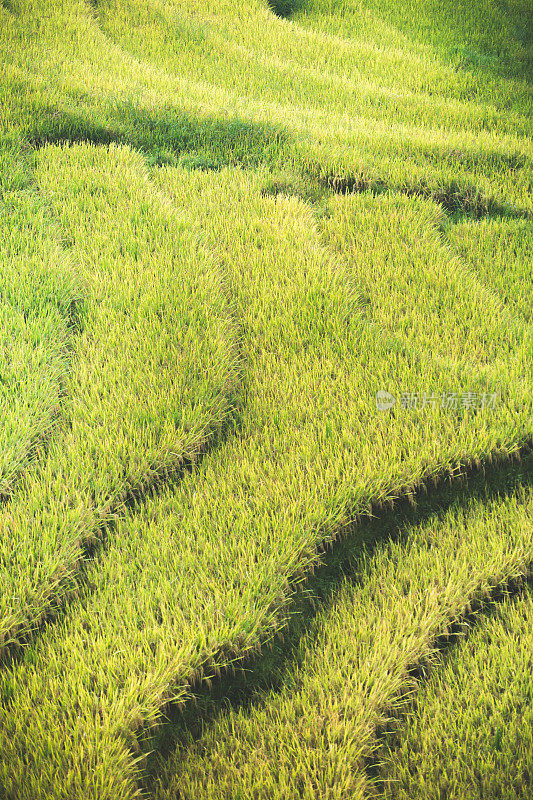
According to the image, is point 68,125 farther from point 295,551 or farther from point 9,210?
point 295,551

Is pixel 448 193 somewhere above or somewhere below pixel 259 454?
above

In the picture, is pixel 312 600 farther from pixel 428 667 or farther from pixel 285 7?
pixel 285 7

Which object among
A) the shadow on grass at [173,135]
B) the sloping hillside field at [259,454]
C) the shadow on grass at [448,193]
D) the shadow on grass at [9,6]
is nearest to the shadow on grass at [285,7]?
the shadow on grass at [9,6]

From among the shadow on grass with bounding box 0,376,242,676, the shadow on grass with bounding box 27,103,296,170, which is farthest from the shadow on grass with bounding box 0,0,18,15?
the shadow on grass with bounding box 0,376,242,676

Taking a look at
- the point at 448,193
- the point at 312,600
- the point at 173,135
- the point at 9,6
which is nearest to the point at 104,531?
the point at 312,600

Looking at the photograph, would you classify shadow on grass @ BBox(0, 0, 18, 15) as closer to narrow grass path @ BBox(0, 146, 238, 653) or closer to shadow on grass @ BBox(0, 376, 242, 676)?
narrow grass path @ BBox(0, 146, 238, 653)

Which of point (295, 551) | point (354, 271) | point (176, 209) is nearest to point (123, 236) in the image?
point (176, 209)
